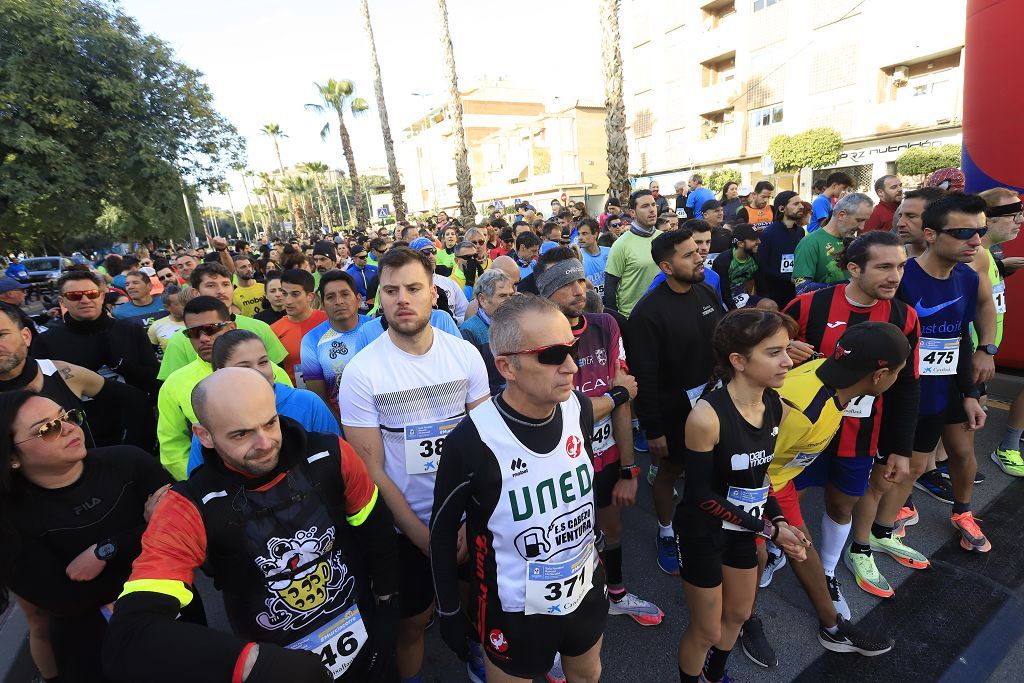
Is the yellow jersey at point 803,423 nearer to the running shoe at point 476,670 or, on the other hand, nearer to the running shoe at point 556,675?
the running shoe at point 556,675

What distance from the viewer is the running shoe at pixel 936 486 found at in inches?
153

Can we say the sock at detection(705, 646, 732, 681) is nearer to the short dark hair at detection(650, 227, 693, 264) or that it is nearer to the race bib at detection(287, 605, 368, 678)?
the race bib at detection(287, 605, 368, 678)

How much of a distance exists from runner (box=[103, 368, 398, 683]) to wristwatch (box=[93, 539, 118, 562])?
708 mm

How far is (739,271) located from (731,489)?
177 inches

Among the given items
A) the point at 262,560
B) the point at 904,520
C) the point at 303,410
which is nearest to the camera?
the point at 262,560

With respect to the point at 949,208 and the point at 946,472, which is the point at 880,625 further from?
the point at 949,208

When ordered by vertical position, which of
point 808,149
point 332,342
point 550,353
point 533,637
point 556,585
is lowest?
point 533,637

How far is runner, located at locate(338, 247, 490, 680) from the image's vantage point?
95.6 inches

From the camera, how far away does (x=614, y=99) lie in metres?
13.2

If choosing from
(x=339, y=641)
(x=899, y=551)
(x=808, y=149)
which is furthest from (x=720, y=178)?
(x=339, y=641)

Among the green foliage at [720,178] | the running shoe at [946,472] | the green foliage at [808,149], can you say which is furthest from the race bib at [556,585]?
the green foliage at [720,178]

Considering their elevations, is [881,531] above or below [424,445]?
below

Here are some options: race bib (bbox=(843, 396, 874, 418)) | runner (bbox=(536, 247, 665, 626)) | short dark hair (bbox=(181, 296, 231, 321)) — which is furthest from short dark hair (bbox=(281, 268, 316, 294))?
race bib (bbox=(843, 396, 874, 418))

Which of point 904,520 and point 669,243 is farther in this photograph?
point 904,520
